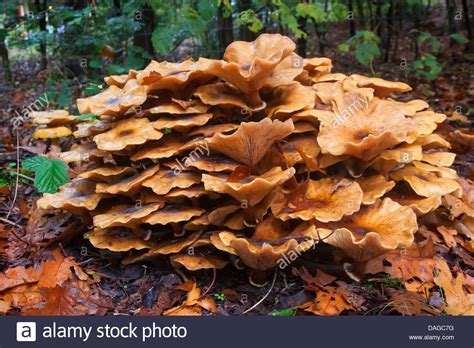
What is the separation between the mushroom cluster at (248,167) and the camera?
3.11 m

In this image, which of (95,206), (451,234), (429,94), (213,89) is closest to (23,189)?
(95,206)

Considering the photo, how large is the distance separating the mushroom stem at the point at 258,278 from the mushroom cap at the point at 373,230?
558 mm

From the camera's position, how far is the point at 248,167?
3322 mm

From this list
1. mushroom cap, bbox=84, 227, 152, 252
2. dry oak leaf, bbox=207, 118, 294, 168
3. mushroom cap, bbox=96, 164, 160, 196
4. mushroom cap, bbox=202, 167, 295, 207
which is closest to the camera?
mushroom cap, bbox=202, 167, 295, 207

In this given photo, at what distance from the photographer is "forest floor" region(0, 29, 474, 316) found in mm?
3021

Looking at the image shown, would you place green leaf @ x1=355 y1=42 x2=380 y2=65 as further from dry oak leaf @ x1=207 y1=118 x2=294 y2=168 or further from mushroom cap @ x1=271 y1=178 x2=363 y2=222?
dry oak leaf @ x1=207 y1=118 x2=294 y2=168

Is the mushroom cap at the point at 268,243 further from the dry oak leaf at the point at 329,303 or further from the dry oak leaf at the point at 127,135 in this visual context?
the dry oak leaf at the point at 127,135

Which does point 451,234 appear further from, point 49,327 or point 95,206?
point 49,327

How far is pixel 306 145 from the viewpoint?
11.8ft

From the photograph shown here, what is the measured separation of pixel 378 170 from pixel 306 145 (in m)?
0.62

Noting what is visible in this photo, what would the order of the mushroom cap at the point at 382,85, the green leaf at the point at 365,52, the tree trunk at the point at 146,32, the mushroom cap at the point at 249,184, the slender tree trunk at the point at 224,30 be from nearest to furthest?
the mushroom cap at the point at 249,184 < the mushroom cap at the point at 382,85 < the tree trunk at the point at 146,32 < the green leaf at the point at 365,52 < the slender tree trunk at the point at 224,30

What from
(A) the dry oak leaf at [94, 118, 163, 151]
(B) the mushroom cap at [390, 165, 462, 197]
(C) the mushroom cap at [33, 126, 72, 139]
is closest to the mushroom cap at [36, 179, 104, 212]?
(A) the dry oak leaf at [94, 118, 163, 151]

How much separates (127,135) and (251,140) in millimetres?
982

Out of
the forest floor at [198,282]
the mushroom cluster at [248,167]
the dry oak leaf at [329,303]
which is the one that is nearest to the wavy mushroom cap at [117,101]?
the mushroom cluster at [248,167]
